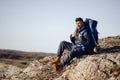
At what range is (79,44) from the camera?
49.1ft

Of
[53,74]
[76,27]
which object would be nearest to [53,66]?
[53,74]

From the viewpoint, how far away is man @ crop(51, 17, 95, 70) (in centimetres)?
1466

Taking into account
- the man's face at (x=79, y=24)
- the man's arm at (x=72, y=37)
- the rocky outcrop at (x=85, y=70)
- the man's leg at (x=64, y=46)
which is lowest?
the rocky outcrop at (x=85, y=70)

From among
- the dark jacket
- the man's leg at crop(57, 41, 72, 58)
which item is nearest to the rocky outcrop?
the dark jacket

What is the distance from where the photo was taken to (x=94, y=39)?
1462 centimetres

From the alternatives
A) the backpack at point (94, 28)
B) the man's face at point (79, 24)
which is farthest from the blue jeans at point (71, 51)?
the man's face at point (79, 24)

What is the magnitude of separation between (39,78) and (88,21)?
5309 millimetres

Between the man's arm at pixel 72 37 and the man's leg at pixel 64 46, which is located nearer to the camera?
the man's arm at pixel 72 37

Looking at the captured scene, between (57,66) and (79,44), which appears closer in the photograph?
(79,44)

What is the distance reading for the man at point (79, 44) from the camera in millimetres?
14656

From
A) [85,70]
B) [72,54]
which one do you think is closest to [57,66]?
[72,54]

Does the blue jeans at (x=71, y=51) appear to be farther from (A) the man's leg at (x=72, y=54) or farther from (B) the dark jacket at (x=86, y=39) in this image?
(B) the dark jacket at (x=86, y=39)

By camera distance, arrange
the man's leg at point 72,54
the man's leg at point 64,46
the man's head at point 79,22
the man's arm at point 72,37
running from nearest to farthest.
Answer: the man's head at point 79,22 → the man's leg at point 72,54 → the man's arm at point 72,37 → the man's leg at point 64,46

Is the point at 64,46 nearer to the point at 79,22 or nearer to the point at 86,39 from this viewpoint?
the point at 86,39
